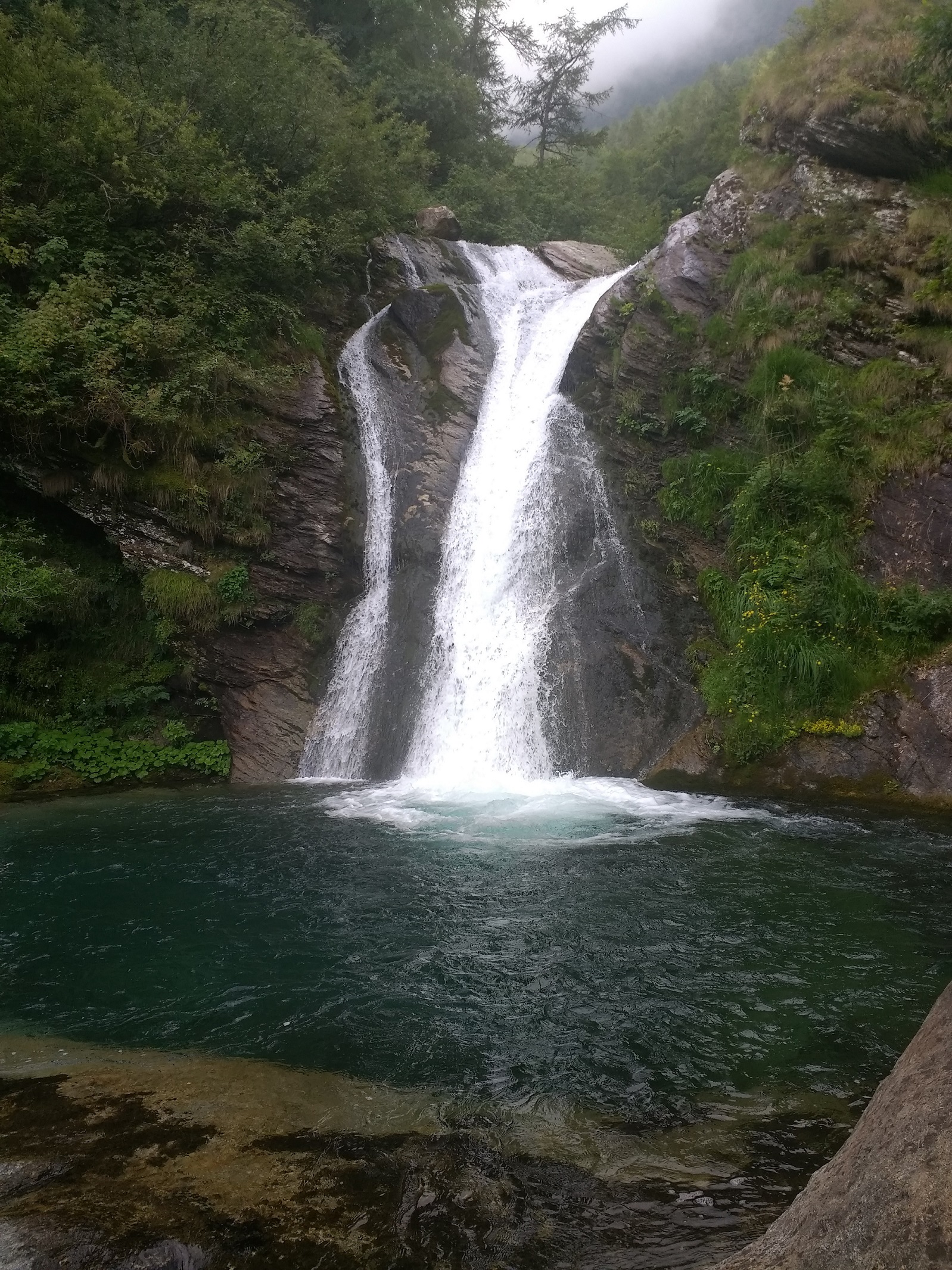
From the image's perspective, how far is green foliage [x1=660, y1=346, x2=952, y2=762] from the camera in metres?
10.0

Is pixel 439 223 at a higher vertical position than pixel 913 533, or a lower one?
higher

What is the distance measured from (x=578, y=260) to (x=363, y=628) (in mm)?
14851

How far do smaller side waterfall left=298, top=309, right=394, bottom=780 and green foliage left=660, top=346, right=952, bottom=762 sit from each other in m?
5.13

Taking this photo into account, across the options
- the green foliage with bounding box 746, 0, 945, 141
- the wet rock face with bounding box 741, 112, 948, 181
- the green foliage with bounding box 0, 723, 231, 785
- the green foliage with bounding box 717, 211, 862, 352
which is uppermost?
the green foliage with bounding box 746, 0, 945, 141

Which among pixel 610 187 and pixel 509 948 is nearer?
pixel 509 948

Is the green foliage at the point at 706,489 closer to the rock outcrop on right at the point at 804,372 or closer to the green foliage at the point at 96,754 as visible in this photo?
the rock outcrop on right at the point at 804,372

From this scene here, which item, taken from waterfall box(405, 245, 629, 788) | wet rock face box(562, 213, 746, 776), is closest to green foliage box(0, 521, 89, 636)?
waterfall box(405, 245, 629, 788)

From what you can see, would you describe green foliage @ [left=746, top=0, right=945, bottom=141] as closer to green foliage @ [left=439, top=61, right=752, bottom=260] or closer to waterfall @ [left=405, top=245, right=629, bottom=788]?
waterfall @ [left=405, top=245, right=629, bottom=788]

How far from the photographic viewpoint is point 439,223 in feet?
70.0

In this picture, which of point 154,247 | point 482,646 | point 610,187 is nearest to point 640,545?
point 482,646

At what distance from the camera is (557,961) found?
553cm

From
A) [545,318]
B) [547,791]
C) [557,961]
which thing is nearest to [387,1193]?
[557,961]

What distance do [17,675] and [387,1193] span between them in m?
11.1

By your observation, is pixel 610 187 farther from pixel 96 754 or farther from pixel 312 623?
pixel 96 754
